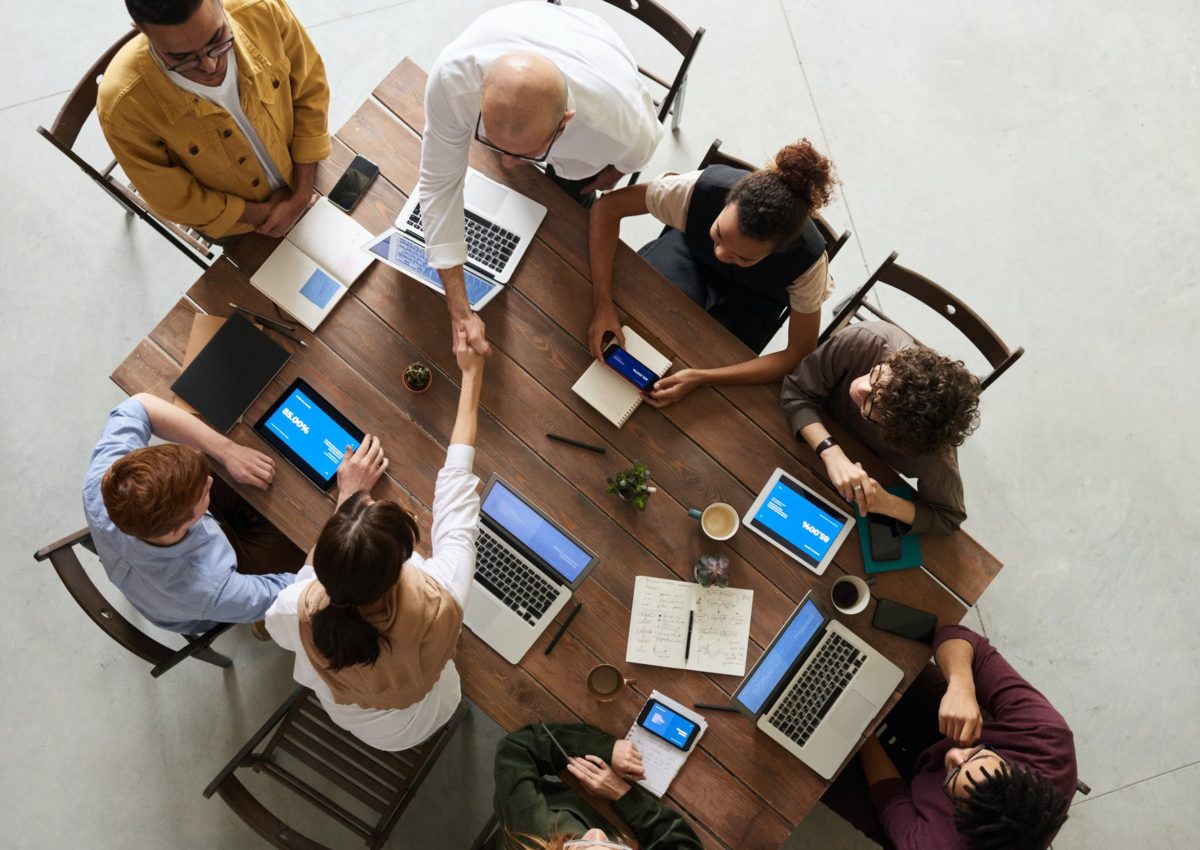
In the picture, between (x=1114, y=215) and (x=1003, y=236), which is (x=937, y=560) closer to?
(x=1003, y=236)

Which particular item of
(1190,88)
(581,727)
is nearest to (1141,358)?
(1190,88)

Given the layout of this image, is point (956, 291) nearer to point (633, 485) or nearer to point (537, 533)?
point (633, 485)

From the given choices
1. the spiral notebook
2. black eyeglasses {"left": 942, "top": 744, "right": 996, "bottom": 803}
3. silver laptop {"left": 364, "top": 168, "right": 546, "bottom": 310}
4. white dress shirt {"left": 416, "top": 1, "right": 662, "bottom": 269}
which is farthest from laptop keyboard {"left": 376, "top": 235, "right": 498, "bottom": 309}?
black eyeglasses {"left": 942, "top": 744, "right": 996, "bottom": 803}

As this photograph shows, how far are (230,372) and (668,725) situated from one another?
148 centimetres

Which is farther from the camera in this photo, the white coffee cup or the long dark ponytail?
the white coffee cup

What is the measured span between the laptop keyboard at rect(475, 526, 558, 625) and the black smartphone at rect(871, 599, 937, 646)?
34.3 inches

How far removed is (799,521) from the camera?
2.22 metres

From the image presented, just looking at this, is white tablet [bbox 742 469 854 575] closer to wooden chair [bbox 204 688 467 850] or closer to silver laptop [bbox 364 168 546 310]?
silver laptop [bbox 364 168 546 310]

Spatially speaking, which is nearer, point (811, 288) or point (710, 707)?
point (710, 707)

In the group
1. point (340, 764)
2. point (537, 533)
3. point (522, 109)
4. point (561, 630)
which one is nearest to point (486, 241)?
point (522, 109)

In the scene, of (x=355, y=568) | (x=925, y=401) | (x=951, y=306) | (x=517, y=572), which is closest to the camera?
(x=355, y=568)

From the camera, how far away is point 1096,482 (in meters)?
3.19

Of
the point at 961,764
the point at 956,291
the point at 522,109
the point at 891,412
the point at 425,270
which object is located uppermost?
the point at 956,291

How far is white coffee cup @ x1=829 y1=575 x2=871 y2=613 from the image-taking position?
2160mm
